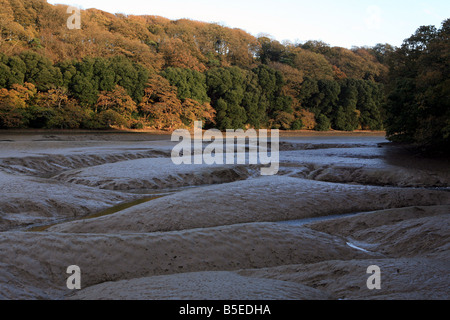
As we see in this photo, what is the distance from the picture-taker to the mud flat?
8.51 ft

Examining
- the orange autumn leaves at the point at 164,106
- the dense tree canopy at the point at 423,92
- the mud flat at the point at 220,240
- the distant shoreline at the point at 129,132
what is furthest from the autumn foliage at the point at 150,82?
the mud flat at the point at 220,240

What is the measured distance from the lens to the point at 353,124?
39250 millimetres

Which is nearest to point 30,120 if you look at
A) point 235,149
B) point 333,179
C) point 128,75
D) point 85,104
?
point 85,104

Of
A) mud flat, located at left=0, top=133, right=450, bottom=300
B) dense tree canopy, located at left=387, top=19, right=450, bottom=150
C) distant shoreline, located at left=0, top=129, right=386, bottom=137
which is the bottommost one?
mud flat, located at left=0, top=133, right=450, bottom=300

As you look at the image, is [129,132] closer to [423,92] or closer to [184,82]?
[184,82]

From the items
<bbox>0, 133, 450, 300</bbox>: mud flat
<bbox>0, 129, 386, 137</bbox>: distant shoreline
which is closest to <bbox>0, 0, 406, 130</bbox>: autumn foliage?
<bbox>0, 129, 386, 137</bbox>: distant shoreline

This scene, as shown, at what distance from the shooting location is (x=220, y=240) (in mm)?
3783

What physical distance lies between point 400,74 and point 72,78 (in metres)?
18.2

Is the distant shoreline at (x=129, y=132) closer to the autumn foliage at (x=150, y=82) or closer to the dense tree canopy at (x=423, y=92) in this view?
the autumn foliage at (x=150, y=82)

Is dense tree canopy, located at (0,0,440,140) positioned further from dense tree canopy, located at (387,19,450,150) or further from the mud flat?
the mud flat

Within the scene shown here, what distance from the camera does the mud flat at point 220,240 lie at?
8.51ft

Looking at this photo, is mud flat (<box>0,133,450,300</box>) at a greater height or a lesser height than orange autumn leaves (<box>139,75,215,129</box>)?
lesser

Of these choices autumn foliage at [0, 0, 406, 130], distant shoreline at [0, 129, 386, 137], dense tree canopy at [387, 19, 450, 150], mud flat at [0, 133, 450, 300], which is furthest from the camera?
autumn foliage at [0, 0, 406, 130]

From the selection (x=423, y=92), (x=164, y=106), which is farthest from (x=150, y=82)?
(x=423, y=92)
